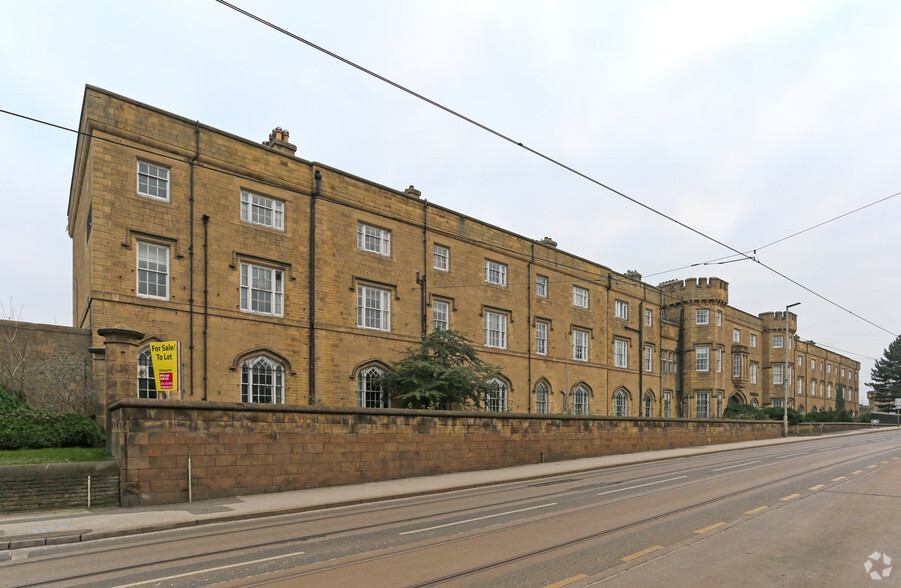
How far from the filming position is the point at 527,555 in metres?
8.83

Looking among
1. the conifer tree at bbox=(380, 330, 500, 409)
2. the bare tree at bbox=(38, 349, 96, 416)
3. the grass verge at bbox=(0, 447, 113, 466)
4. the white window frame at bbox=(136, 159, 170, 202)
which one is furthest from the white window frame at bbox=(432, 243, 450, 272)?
the grass verge at bbox=(0, 447, 113, 466)

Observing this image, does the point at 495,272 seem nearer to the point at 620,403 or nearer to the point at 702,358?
the point at 620,403

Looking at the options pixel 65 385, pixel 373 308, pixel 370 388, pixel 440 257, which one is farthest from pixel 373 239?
pixel 65 385

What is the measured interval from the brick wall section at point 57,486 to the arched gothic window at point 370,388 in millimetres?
13166

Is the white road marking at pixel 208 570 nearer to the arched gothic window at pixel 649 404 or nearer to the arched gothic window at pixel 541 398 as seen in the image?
the arched gothic window at pixel 541 398

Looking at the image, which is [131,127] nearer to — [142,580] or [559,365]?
[142,580]

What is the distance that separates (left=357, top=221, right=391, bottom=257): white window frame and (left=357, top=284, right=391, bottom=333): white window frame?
175 cm

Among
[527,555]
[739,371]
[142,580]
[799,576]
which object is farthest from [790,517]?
[739,371]

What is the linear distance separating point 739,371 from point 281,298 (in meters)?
A: 48.2

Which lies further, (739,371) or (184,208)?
(739,371)

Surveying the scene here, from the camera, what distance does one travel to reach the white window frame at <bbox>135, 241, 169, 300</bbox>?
20.7m

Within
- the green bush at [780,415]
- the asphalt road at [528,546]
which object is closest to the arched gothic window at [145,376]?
the asphalt road at [528,546]

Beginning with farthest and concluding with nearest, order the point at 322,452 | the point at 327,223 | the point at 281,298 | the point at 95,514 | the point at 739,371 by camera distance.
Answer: the point at 739,371
the point at 327,223
the point at 281,298
the point at 322,452
the point at 95,514

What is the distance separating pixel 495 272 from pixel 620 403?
1630cm
